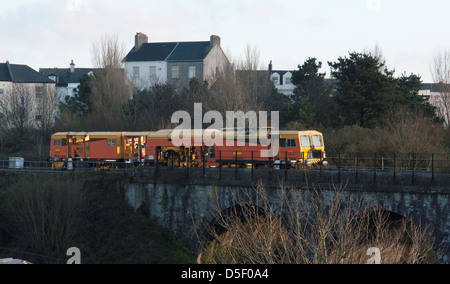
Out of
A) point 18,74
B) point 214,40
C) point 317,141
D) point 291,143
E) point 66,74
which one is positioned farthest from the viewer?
point 66,74

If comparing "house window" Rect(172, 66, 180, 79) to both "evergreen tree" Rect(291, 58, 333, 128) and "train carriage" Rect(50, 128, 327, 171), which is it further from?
"train carriage" Rect(50, 128, 327, 171)

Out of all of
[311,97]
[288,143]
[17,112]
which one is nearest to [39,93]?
[17,112]

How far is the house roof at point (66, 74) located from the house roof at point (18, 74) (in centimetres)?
1493

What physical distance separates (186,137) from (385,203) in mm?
13456

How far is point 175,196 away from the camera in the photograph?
85.4ft

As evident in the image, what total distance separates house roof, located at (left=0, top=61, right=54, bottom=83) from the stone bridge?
44.6m

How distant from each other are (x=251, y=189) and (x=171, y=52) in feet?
160

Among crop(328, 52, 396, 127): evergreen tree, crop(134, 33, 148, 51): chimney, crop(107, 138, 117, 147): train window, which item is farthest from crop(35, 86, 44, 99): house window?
crop(328, 52, 396, 127): evergreen tree

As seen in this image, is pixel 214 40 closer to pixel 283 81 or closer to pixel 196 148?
pixel 283 81

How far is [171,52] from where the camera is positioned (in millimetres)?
70375

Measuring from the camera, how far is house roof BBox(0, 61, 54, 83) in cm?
6588
